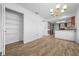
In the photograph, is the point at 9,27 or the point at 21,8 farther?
the point at 21,8

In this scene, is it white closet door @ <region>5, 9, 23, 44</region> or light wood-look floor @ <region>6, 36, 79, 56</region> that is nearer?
light wood-look floor @ <region>6, 36, 79, 56</region>

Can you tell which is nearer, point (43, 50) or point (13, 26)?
point (43, 50)

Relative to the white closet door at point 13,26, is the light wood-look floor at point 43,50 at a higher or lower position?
lower

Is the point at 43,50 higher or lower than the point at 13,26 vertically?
lower

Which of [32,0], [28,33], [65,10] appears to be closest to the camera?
[32,0]

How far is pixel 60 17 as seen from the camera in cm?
447

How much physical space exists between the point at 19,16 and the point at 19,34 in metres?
1.13

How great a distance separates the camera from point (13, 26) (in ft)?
15.5

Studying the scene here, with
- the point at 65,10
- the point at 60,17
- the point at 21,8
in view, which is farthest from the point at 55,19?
the point at 21,8

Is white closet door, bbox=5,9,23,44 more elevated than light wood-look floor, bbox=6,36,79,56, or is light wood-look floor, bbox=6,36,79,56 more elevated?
white closet door, bbox=5,9,23,44

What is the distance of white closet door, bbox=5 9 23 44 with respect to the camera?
13.7 ft

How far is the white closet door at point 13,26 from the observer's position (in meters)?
4.16

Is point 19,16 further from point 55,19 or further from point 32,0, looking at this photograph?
point 32,0

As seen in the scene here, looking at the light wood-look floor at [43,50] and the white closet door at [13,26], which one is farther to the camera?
the white closet door at [13,26]
